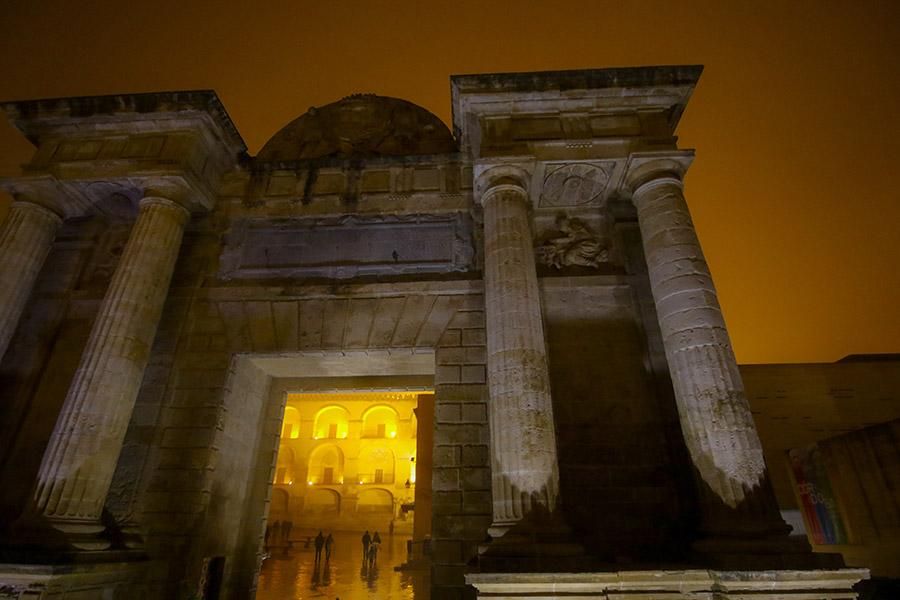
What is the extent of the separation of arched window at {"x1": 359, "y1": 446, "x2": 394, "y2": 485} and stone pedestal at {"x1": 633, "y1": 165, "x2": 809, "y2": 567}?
31760 millimetres

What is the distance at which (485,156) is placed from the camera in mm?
8172

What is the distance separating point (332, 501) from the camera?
34531mm

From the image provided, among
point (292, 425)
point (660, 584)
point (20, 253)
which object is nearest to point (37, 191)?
point (20, 253)

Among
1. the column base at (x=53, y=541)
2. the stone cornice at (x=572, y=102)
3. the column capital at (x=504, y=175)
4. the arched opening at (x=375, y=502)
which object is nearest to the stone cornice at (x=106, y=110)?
the stone cornice at (x=572, y=102)

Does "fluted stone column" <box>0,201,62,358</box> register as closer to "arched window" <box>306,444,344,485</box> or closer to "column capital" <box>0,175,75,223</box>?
"column capital" <box>0,175,75,223</box>

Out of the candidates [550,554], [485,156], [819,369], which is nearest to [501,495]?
[550,554]

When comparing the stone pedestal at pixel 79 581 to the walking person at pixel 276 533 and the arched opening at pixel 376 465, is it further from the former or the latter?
the arched opening at pixel 376 465

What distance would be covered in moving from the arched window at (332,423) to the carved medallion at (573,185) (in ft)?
106

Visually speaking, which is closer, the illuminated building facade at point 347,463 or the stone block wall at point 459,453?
the stone block wall at point 459,453

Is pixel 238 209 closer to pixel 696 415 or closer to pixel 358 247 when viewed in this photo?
pixel 358 247

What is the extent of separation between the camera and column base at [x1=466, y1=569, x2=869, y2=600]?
486cm

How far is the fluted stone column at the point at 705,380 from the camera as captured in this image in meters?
5.59

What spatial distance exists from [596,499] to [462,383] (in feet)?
8.70

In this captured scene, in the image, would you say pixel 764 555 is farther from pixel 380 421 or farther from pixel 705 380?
pixel 380 421
